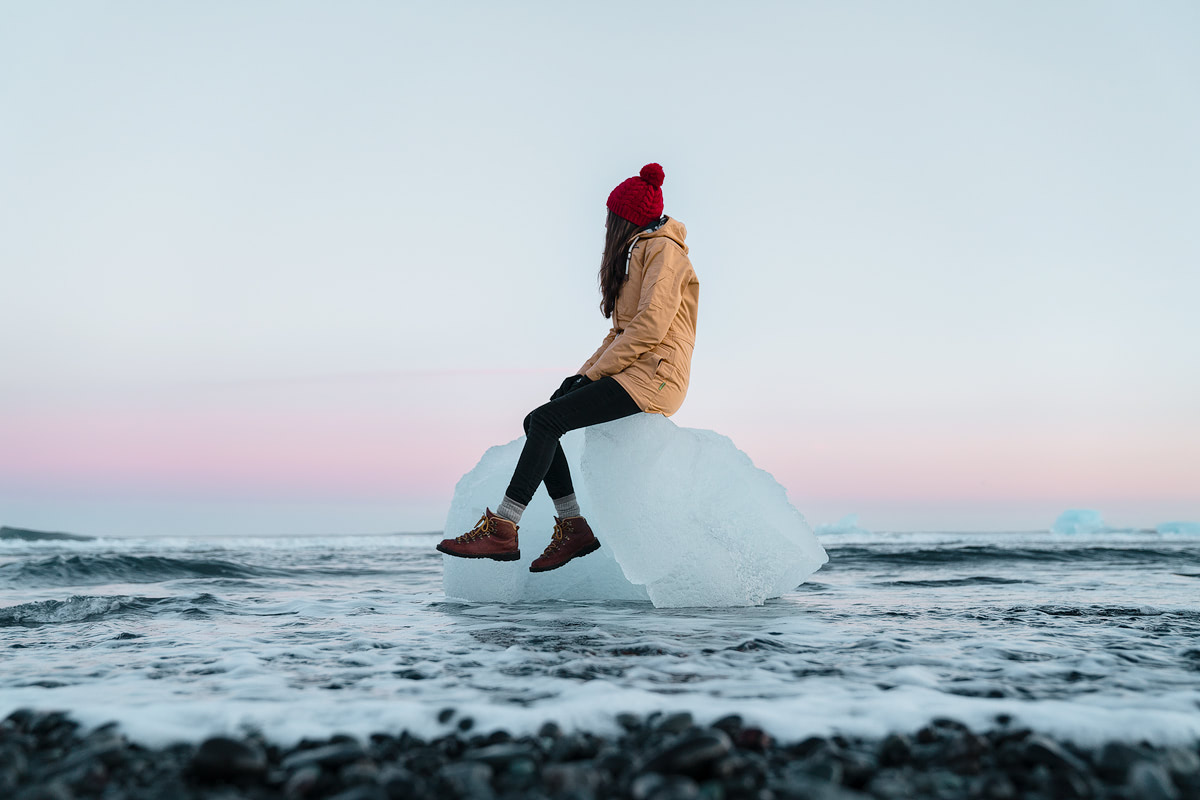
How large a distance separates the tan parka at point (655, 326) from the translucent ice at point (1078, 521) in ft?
114

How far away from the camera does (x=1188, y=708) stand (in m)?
2.05

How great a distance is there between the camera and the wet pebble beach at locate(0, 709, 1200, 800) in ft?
4.93

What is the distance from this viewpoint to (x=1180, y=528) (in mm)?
29984

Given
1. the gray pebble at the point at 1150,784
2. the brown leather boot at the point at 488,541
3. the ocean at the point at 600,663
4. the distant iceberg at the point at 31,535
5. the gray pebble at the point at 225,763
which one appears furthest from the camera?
the distant iceberg at the point at 31,535

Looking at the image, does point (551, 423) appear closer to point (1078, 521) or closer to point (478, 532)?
point (478, 532)

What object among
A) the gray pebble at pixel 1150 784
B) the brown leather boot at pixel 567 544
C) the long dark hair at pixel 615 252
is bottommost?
the gray pebble at pixel 1150 784

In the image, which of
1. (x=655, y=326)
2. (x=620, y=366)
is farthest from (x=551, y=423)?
(x=655, y=326)

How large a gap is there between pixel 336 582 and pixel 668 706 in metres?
6.25

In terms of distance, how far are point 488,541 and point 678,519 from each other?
118 cm

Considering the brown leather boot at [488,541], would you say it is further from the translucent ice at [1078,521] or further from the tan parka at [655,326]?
the translucent ice at [1078,521]

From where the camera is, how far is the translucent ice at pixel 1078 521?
31.7 metres

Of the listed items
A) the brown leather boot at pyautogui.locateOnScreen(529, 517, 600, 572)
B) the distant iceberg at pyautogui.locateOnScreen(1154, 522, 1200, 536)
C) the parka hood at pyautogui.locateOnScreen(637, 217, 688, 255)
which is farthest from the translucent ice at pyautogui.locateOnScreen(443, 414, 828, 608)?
the distant iceberg at pyautogui.locateOnScreen(1154, 522, 1200, 536)

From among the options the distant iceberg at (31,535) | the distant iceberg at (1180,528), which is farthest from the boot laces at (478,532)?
the distant iceberg at (1180,528)

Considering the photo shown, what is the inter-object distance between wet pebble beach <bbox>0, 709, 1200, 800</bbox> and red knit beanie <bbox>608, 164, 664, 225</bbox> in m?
3.12
